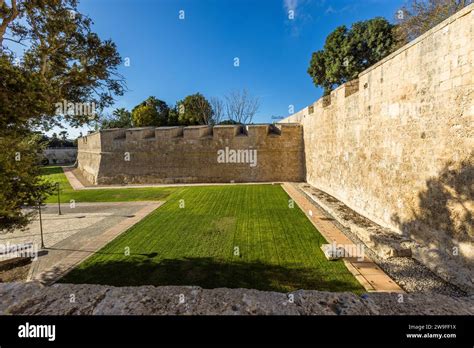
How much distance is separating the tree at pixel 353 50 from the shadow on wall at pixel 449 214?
49.1 ft

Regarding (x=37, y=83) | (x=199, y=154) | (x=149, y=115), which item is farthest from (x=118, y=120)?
(x=37, y=83)

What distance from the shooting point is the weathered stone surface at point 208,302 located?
152 centimetres

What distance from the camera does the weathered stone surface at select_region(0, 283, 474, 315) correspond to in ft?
4.99

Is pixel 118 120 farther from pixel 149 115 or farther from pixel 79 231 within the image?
pixel 79 231

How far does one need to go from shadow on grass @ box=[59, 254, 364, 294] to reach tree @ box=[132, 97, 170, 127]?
30.2 m

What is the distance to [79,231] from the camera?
24.3 ft

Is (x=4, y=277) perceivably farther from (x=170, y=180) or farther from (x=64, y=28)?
(x=170, y=180)

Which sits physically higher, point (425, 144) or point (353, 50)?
point (353, 50)

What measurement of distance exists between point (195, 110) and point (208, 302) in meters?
34.5

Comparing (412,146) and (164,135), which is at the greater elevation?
(164,135)

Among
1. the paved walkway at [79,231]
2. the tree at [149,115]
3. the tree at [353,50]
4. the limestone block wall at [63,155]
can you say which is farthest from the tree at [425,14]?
the limestone block wall at [63,155]
